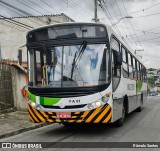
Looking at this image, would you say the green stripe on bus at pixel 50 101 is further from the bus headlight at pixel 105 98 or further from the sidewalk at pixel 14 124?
the sidewalk at pixel 14 124

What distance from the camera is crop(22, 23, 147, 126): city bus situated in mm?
9539

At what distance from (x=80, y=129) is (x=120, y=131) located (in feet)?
4.70

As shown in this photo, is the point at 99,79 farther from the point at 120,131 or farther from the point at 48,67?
the point at 120,131

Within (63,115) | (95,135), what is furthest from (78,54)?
(95,135)

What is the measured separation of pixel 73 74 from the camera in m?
9.74

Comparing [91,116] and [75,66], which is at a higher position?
[75,66]

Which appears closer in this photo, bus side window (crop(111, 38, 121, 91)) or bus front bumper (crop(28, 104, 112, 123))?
bus front bumper (crop(28, 104, 112, 123))

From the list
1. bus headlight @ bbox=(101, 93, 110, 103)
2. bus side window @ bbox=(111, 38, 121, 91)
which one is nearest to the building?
bus side window @ bbox=(111, 38, 121, 91)

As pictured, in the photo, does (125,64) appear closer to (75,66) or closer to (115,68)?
(115,68)

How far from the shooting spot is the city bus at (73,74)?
954 cm

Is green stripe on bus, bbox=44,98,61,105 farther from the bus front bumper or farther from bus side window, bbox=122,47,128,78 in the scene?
bus side window, bbox=122,47,128,78

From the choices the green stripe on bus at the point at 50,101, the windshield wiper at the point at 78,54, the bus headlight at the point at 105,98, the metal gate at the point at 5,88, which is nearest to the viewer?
the bus headlight at the point at 105,98

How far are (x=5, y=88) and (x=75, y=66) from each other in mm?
7494

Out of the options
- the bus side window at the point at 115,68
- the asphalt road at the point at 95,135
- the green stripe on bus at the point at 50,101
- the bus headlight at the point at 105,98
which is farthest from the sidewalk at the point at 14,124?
the bus side window at the point at 115,68
